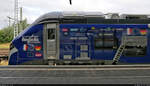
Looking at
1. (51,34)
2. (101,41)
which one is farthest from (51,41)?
(101,41)

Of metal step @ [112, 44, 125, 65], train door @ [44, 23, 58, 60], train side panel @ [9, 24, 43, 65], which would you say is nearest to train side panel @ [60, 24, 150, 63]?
metal step @ [112, 44, 125, 65]

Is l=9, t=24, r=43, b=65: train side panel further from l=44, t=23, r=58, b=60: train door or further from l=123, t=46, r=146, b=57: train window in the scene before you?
l=123, t=46, r=146, b=57: train window

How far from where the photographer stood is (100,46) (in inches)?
438

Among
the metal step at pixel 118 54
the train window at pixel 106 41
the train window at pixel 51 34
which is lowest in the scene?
the metal step at pixel 118 54

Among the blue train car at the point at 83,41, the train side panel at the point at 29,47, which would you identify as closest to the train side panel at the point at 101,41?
the blue train car at the point at 83,41

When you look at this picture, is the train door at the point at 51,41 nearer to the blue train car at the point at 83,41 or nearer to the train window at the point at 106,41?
the blue train car at the point at 83,41

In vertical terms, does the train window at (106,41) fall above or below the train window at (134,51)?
above

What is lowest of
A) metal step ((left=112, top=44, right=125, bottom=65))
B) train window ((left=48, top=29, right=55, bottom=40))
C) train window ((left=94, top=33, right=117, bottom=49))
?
metal step ((left=112, top=44, right=125, bottom=65))

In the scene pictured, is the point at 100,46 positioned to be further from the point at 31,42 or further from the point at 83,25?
the point at 31,42

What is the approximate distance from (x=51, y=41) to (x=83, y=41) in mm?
1741

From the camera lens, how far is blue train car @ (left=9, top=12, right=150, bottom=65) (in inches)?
436

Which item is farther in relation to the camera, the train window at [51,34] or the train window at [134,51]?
the train window at [51,34]

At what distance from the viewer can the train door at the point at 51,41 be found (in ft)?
36.4

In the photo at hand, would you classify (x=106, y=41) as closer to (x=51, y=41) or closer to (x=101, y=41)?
(x=101, y=41)
